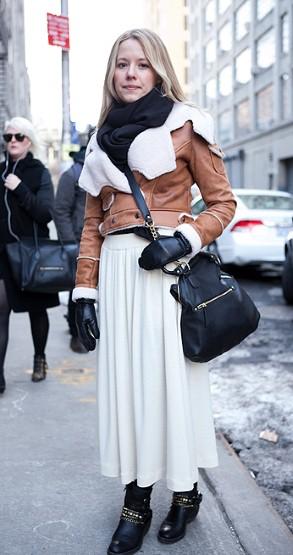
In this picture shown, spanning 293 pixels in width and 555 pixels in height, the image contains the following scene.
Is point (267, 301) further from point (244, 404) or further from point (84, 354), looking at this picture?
point (244, 404)

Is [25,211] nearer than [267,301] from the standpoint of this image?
Yes

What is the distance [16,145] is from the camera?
14.7ft

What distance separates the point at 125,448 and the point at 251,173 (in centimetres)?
Result: 4080

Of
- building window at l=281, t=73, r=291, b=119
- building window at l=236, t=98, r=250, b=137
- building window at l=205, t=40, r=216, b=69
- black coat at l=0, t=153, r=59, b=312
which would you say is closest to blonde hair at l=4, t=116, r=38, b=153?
black coat at l=0, t=153, r=59, b=312

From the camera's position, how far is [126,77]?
8.11 feet

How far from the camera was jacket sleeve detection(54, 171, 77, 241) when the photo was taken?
212 inches

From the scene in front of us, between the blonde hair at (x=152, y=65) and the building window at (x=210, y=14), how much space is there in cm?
5203

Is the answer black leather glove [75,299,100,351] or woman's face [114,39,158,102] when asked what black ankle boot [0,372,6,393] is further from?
woman's face [114,39,158,102]

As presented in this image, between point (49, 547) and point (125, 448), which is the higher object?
point (125, 448)

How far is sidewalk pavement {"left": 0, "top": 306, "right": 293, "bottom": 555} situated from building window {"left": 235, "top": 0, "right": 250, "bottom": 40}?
136 ft

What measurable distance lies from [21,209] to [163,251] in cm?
244

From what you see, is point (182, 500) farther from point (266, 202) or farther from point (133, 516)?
point (266, 202)

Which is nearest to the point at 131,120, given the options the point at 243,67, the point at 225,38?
the point at 243,67

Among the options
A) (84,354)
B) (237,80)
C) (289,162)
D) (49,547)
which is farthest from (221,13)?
(49,547)
